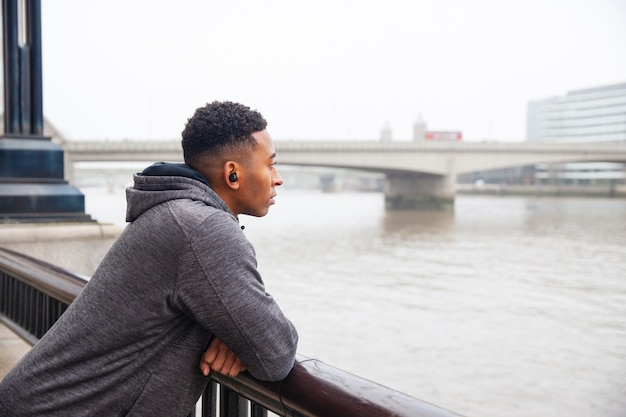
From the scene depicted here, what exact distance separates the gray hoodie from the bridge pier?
4034 centimetres

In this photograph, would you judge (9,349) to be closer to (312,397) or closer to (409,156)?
(312,397)

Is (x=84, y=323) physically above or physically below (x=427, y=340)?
above

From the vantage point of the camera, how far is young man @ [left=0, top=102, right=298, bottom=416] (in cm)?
145

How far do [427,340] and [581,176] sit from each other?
98.2m

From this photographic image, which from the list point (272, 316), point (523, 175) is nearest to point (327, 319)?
point (272, 316)

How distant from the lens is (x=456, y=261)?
15.8 metres

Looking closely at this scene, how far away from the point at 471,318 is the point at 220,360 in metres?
8.45

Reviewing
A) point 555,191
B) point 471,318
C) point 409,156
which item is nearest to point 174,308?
point 471,318

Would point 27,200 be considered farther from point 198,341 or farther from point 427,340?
point 427,340

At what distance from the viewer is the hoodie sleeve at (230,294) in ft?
4.70

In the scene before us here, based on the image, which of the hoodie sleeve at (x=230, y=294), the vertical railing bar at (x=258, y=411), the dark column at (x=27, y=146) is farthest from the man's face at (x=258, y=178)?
the dark column at (x=27, y=146)

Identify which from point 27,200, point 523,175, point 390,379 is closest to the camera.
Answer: point 27,200

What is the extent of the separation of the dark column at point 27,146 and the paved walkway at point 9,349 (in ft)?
4.10

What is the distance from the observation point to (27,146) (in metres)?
5.45
